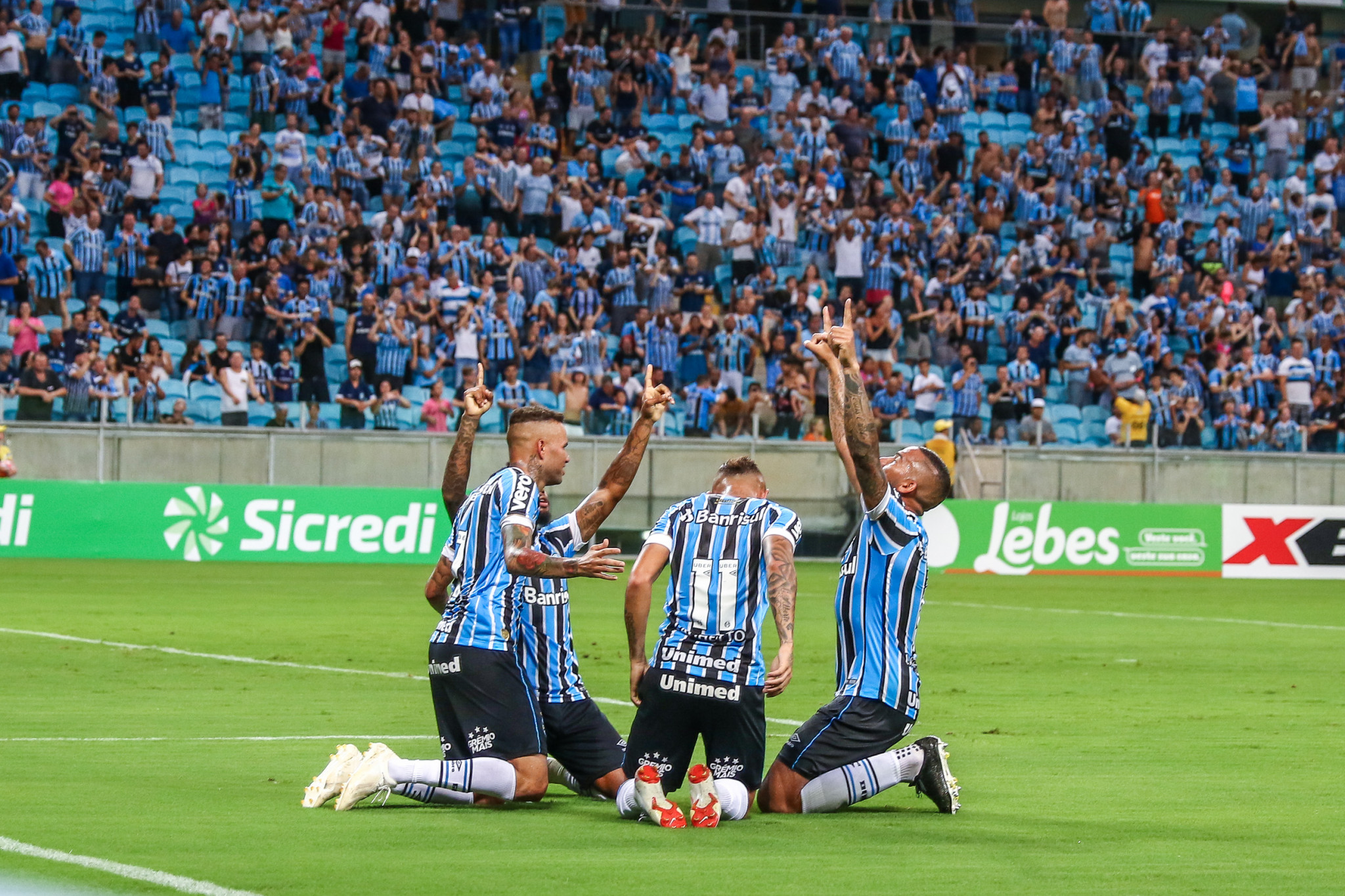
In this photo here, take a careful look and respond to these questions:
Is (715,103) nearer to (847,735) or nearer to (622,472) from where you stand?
(622,472)

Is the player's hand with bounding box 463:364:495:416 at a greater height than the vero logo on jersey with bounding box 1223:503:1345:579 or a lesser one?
greater

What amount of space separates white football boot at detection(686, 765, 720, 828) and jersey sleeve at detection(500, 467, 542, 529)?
123cm

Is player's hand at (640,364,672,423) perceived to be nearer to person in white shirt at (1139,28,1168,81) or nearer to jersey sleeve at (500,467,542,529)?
jersey sleeve at (500,467,542,529)

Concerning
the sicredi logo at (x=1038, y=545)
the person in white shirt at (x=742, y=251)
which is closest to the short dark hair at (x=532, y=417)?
the sicredi logo at (x=1038, y=545)

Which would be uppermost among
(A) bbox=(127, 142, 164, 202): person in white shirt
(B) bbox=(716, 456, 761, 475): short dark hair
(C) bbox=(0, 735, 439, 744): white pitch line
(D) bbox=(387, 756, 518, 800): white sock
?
(A) bbox=(127, 142, 164, 202): person in white shirt

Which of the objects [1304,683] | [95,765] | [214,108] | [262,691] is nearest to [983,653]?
[1304,683]

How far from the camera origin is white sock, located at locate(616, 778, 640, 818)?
811 cm

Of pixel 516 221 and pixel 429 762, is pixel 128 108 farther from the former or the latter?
pixel 429 762

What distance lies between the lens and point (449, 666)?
8352 millimetres

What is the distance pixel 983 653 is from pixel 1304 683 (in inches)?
123

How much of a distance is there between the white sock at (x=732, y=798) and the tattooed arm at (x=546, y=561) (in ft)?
3.50

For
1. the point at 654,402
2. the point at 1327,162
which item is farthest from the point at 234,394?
the point at 1327,162

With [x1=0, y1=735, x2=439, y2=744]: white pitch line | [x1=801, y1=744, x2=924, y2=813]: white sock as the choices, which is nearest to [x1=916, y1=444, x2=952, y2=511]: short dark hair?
[x1=801, y1=744, x2=924, y2=813]: white sock

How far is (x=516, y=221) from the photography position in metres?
33.6
